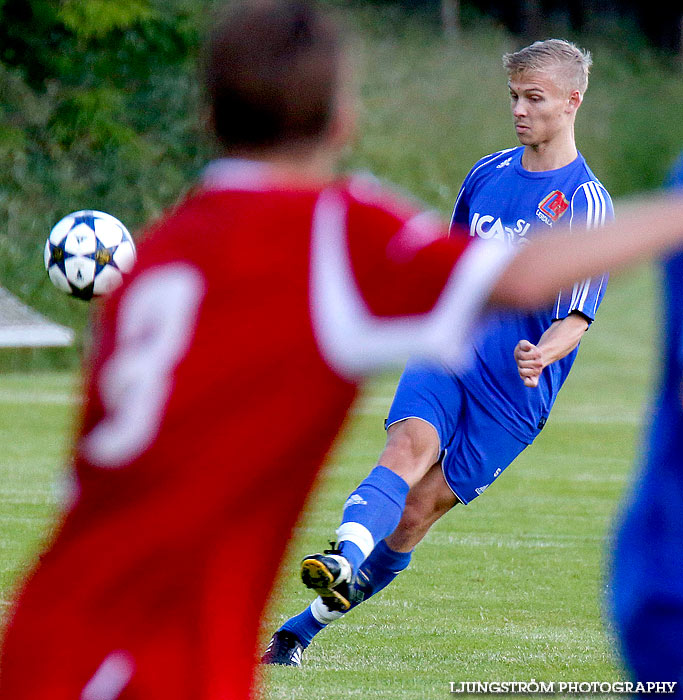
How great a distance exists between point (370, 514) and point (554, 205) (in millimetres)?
1514

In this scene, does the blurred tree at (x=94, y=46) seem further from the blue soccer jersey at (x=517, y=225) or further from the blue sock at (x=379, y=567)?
the blue sock at (x=379, y=567)

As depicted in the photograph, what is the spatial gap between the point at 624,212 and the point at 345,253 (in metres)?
0.41

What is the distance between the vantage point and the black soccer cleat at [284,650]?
4.97 metres

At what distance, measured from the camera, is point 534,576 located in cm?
718

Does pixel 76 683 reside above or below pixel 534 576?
above

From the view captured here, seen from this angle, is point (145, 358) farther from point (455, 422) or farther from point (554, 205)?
point (554, 205)

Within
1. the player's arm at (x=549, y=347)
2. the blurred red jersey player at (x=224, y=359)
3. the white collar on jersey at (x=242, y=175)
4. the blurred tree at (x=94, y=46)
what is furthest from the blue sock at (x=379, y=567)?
the blurred tree at (x=94, y=46)

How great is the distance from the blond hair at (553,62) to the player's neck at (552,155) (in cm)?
21

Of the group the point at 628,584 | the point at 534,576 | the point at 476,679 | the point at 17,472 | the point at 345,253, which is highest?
the point at 345,253

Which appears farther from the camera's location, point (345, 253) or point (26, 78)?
point (26, 78)

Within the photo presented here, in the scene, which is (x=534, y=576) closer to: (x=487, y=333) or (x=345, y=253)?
(x=487, y=333)

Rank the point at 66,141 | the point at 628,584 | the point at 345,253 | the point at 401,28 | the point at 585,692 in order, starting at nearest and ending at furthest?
the point at 345,253 → the point at 628,584 → the point at 585,692 → the point at 66,141 → the point at 401,28

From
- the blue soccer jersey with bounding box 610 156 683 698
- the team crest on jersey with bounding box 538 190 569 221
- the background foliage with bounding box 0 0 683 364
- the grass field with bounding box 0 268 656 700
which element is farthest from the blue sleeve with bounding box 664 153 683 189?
the background foliage with bounding box 0 0 683 364

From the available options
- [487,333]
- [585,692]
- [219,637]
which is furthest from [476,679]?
[219,637]
